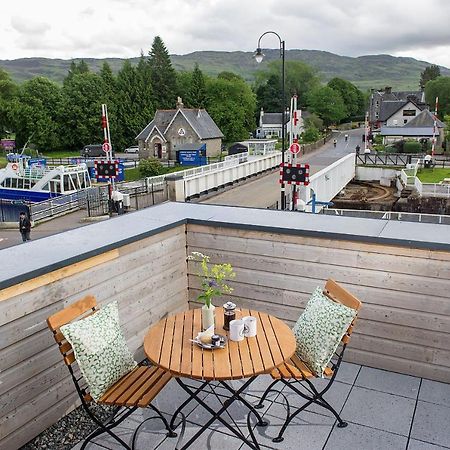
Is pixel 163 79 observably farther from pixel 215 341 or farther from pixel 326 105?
pixel 215 341

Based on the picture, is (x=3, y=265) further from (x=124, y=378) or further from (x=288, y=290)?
(x=288, y=290)

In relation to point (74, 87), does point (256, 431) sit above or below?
below

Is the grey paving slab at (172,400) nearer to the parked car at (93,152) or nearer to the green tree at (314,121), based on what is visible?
the parked car at (93,152)

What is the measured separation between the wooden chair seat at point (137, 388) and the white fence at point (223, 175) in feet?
60.1

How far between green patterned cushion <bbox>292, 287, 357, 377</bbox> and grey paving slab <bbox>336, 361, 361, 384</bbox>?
2.85 ft

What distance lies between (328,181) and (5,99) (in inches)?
2131

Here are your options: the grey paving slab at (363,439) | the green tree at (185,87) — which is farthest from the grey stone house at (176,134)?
the grey paving slab at (363,439)

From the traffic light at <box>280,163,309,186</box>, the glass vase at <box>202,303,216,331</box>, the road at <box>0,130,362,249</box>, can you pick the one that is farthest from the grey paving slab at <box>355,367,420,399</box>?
the road at <box>0,130,362,249</box>

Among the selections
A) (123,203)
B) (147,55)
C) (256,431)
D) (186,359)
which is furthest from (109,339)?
(147,55)

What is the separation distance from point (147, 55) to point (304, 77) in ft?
139

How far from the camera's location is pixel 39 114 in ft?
180

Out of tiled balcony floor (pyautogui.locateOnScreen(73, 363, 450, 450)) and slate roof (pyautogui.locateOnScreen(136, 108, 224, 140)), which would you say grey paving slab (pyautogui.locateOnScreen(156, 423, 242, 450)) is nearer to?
tiled balcony floor (pyautogui.locateOnScreen(73, 363, 450, 450))

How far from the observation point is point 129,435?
336 centimetres

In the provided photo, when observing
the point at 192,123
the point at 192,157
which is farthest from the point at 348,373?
the point at 192,123
